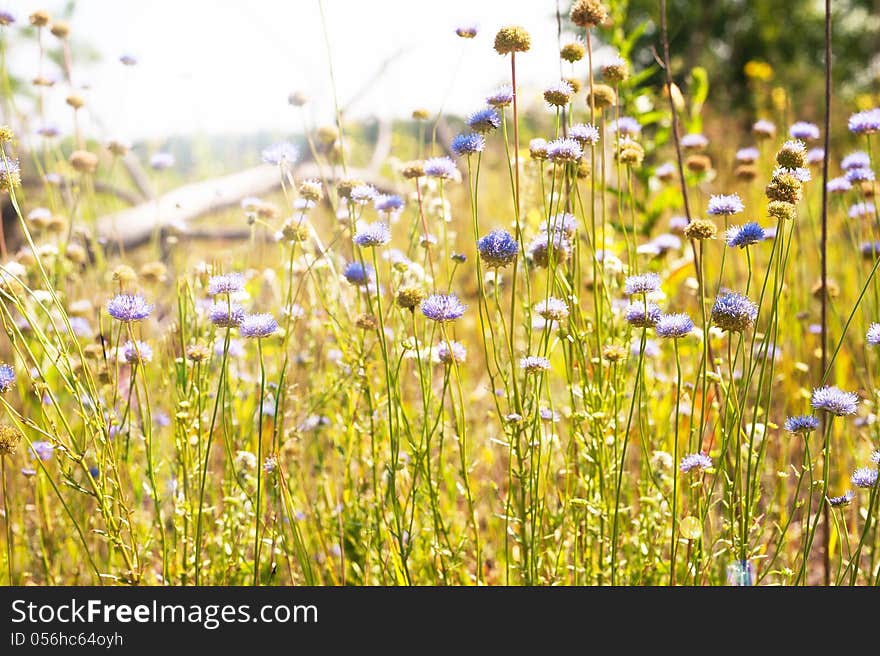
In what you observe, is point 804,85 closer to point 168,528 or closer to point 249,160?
point 249,160

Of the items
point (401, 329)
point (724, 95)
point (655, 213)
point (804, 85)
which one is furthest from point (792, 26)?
point (401, 329)

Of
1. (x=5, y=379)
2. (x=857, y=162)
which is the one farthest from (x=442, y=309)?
(x=857, y=162)

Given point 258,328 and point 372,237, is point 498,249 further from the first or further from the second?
point 258,328

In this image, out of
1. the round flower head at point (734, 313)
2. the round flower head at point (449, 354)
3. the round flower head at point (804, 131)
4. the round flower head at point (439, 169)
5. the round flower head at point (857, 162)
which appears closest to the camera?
the round flower head at point (734, 313)

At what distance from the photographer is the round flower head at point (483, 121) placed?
1.36 m

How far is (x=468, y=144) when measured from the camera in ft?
4.42

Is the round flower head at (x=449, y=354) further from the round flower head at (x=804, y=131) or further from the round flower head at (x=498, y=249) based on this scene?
the round flower head at (x=804, y=131)

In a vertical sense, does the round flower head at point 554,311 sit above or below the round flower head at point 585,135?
below

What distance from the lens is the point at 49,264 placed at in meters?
2.11

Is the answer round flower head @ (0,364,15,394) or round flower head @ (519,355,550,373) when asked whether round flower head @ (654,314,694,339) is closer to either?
round flower head @ (519,355,550,373)

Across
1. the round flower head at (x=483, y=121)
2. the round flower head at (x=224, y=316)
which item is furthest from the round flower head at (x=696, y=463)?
the round flower head at (x=224, y=316)

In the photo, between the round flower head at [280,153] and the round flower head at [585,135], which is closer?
the round flower head at [585,135]

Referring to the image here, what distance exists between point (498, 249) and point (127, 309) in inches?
23.1
